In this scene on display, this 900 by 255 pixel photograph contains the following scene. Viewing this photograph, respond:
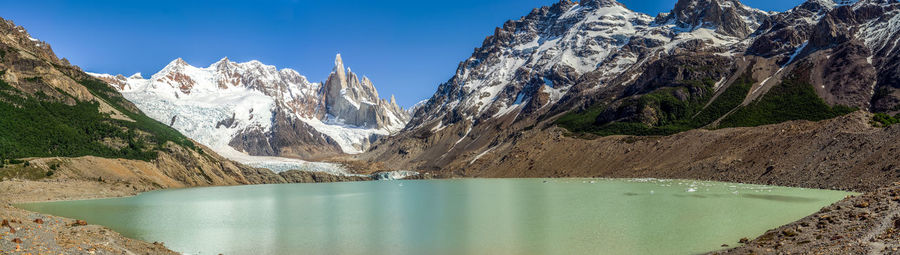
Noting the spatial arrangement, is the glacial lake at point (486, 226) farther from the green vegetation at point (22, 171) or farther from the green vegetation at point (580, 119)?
the green vegetation at point (580, 119)

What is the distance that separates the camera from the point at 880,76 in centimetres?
11525

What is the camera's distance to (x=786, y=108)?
117 m

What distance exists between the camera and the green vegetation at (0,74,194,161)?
240 feet

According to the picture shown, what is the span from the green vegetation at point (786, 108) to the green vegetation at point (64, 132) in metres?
129

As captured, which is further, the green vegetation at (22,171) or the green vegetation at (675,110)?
the green vegetation at (675,110)

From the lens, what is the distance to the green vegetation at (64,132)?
240ft

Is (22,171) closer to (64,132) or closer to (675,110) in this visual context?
(64,132)

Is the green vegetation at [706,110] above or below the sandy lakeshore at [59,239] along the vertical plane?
above

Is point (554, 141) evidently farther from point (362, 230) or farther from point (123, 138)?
point (362, 230)

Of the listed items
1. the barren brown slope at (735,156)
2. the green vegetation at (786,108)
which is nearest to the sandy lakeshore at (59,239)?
the barren brown slope at (735,156)

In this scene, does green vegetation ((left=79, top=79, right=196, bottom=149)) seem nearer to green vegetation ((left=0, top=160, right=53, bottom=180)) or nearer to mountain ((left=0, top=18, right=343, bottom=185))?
mountain ((left=0, top=18, right=343, bottom=185))

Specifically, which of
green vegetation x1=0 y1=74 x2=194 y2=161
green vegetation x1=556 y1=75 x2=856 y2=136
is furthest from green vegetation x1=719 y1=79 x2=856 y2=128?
green vegetation x1=0 y1=74 x2=194 y2=161

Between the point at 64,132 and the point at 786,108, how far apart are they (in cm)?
15032

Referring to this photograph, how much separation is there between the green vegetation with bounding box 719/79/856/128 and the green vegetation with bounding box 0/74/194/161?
129m
